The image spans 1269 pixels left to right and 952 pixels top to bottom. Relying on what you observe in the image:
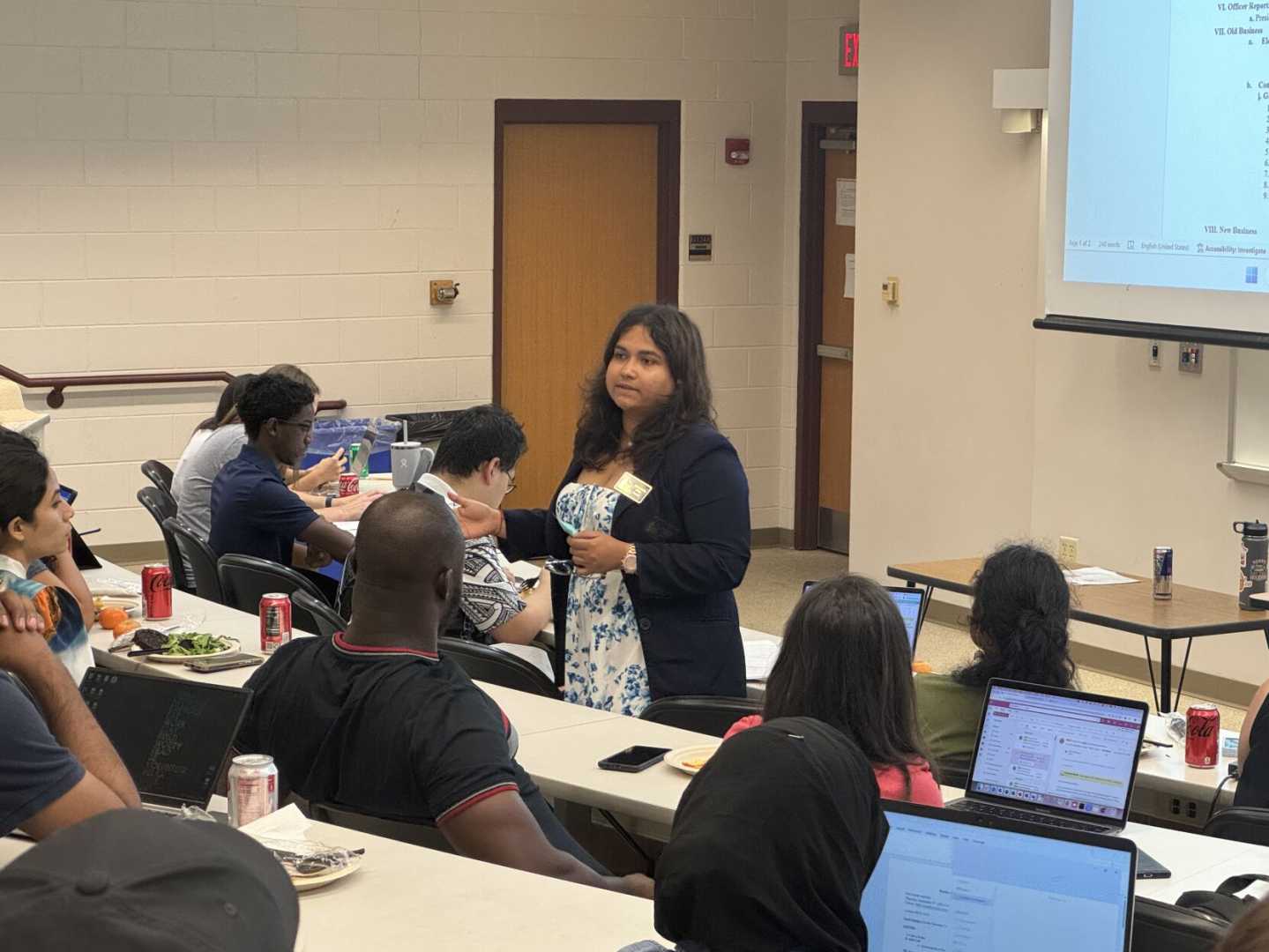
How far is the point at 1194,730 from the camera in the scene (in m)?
3.70

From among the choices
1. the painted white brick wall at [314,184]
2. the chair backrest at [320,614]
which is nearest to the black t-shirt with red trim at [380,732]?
the chair backrest at [320,614]

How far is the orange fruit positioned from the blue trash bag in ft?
10.4

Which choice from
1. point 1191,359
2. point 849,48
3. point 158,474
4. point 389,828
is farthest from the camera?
point 849,48

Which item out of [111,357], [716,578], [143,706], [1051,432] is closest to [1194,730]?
[716,578]

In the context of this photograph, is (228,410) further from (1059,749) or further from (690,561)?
(1059,749)

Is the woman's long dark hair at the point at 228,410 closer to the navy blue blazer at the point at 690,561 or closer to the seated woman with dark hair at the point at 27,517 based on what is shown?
the navy blue blazer at the point at 690,561

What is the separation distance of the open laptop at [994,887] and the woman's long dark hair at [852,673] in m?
0.33

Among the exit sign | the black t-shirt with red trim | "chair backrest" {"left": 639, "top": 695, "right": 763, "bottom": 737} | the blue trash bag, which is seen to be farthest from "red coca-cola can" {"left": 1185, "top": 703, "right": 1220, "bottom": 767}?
the exit sign

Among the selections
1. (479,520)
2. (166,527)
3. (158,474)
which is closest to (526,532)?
(479,520)

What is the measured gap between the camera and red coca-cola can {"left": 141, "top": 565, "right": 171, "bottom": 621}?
4.62 m

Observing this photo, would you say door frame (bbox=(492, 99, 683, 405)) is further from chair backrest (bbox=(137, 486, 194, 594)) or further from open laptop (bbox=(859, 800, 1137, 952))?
open laptop (bbox=(859, 800, 1137, 952))

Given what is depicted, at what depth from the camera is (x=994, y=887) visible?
2.20 m

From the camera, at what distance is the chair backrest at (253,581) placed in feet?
16.0

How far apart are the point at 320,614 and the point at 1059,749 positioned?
201 cm
